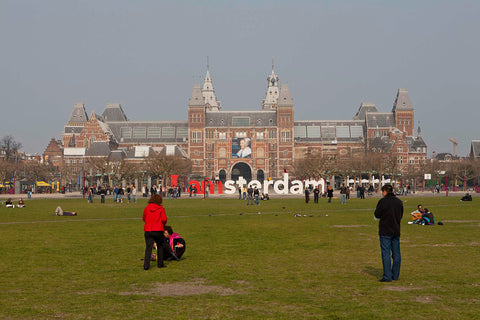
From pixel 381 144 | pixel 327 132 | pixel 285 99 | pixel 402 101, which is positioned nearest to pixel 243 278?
pixel 381 144

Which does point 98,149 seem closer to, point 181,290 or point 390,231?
point 181,290

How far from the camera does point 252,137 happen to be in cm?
15650

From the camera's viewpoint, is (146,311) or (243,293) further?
(243,293)

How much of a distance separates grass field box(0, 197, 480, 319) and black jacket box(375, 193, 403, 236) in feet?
3.55

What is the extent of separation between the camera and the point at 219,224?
1081 inches

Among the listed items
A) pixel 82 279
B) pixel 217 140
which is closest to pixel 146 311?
pixel 82 279

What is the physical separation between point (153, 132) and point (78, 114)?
23725 millimetres

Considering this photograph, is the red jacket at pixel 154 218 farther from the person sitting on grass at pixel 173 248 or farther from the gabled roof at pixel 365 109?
the gabled roof at pixel 365 109

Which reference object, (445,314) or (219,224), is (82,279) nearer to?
(445,314)

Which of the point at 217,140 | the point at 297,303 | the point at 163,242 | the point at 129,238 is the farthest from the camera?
the point at 217,140

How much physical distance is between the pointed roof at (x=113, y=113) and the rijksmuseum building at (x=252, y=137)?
26.0 ft

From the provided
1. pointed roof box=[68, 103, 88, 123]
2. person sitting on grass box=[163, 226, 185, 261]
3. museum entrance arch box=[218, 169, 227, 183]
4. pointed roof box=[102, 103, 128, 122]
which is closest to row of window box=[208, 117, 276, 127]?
museum entrance arch box=[218, 169, 227, 183]

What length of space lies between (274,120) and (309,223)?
430 feet

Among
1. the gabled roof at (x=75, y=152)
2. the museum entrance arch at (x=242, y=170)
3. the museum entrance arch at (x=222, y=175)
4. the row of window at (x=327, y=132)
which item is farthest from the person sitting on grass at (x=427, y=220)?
the gabled roof at (x=75, y=152)
